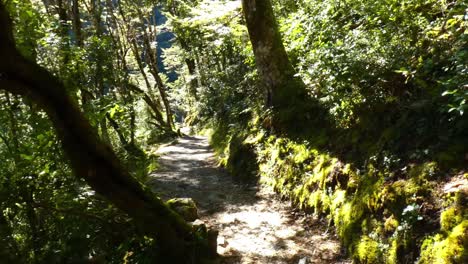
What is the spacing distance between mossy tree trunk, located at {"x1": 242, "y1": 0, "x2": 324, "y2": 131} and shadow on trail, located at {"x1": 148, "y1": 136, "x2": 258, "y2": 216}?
1.96 meters

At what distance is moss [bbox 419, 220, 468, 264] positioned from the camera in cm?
312

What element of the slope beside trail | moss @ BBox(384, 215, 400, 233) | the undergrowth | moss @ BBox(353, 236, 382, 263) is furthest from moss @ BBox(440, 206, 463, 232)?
the slope beside trail

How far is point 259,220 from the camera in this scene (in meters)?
6.55

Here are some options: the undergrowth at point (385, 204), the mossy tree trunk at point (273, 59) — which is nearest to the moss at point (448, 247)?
the undergrowth at point (385, 204)

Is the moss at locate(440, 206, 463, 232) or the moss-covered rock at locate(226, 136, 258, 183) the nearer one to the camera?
the moss at locate(440, 206, 463, 232)

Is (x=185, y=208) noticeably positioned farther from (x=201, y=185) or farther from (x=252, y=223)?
(x=201, y=185)

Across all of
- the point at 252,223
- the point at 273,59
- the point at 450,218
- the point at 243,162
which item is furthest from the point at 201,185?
the point at 450,218

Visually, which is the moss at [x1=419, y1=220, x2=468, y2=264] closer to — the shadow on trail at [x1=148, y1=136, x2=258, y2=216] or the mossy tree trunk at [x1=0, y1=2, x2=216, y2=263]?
the mossy tree trunk at [x1=0, y1=2, x2=216, y2=263]

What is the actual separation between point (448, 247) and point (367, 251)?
1.12m

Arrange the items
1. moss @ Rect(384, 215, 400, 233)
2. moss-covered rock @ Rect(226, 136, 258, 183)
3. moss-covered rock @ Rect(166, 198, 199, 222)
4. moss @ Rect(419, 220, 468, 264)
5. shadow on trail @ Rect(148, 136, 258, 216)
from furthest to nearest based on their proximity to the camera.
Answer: moss-covered rock @ Rect(226, 136, 258, 183)
shadow on trail @ Rect(148, 136, 258, 216)
moss-covered rock @ Rect(166, 198, 199, 222)
moss @ Rect(384, 215, 400, 233)
moss @ Rect(419, 220, 468, 264)

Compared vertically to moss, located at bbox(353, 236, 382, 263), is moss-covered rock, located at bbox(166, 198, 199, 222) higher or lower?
higher

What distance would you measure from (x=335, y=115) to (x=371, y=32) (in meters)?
1.53

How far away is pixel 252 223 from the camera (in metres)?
6.46

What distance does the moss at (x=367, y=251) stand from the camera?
13.3ft
